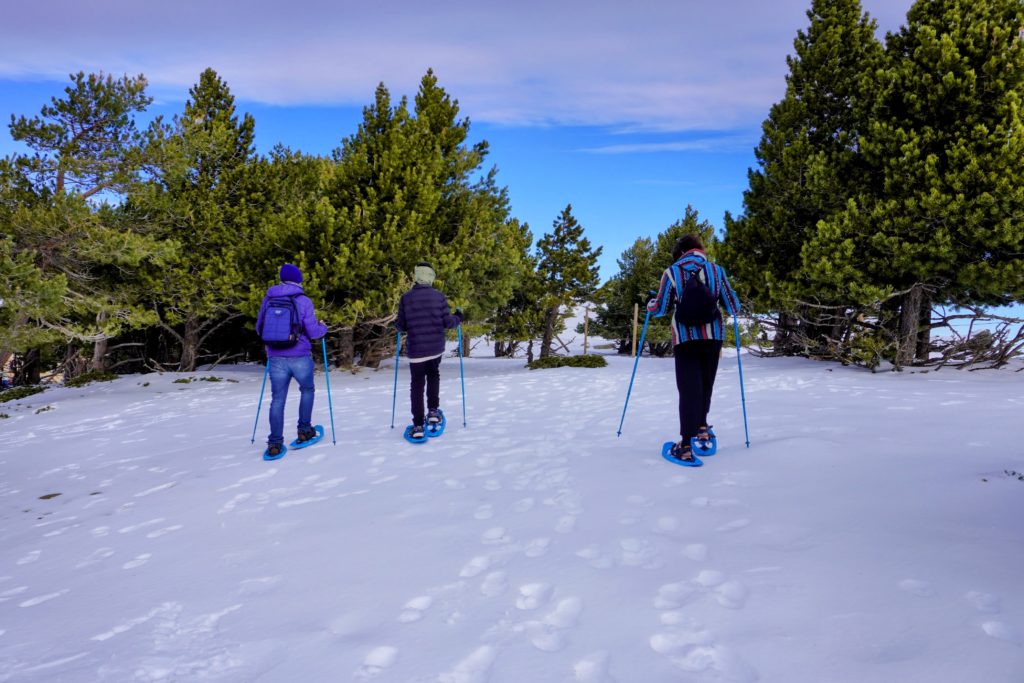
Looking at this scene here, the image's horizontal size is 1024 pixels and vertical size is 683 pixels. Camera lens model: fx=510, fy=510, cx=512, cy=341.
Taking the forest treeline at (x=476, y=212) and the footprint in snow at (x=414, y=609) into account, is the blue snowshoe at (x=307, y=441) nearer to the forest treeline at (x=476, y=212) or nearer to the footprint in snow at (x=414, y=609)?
the footprint in snow at (x=414, y=609)

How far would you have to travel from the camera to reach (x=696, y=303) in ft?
16.2

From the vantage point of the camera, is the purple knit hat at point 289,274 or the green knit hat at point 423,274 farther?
the green knit hat at point 423,274

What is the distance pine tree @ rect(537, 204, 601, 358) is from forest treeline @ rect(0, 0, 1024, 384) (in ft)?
17.1

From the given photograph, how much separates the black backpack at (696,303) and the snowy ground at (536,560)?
144 cm

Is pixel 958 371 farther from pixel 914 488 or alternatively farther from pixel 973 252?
pixel 914 488

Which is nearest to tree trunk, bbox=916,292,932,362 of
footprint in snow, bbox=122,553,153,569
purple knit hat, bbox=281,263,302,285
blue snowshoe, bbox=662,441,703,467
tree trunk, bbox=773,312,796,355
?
tree trunk, bbox=773,312,796,355

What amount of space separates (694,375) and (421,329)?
347cm

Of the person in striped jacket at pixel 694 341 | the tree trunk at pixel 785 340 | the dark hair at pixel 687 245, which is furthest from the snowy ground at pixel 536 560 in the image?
the tree trunk at pixel 785 340

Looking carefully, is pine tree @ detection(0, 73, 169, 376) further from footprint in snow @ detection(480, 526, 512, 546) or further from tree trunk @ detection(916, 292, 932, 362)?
tree trunk @ detection(916, 292, 932, 362)

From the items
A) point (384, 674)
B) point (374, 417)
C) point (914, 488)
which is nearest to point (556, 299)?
point (374, 417)

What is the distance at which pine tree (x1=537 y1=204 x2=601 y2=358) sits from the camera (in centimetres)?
2411

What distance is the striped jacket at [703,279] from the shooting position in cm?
502

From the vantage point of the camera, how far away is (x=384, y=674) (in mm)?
2240

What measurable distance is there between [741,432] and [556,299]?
57.7 feet
